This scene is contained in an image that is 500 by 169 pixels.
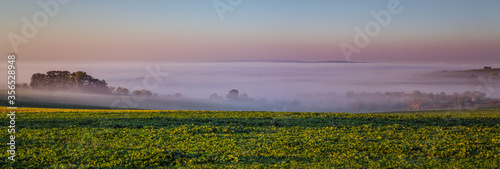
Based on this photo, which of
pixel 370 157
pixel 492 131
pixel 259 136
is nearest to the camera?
pixel 370 157

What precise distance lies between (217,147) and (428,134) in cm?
1514

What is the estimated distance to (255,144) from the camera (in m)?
23.8

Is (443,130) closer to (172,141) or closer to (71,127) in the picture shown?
(172,141)

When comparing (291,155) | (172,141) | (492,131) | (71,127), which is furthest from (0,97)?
(492,131)

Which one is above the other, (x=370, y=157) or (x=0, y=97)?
(x=0, y=97)

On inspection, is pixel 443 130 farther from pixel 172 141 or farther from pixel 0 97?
pixel 0 97

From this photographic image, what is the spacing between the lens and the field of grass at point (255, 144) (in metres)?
19.3

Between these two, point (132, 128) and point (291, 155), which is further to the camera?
point (132, 128)

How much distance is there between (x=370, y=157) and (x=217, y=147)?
822 centimetres

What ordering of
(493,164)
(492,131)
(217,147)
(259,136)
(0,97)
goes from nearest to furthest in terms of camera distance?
(493,164), (217,147), (259,136), (492,131), (0,97)

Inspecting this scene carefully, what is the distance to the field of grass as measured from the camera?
19266mm

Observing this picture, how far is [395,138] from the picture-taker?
87.0 ft

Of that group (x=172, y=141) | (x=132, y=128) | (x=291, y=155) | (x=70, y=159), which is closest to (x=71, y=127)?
(x=132, y=128)

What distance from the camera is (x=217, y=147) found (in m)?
23.0
